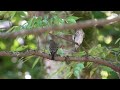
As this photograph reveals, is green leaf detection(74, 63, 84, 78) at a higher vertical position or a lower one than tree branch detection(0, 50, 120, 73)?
lower

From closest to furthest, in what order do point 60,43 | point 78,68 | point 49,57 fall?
point 49,57 → point 78,68 → point 60,43

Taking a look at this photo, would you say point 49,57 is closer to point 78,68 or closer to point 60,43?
point 78,68

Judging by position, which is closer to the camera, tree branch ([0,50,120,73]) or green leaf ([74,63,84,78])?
tree branch ([0,50,120,73])

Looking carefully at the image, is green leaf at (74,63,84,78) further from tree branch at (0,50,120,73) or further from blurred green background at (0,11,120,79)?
tree branch at (0,50,120,73)

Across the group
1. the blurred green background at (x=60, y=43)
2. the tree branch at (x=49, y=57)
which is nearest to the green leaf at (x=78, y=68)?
the blurred green background at (x=60, y=43)

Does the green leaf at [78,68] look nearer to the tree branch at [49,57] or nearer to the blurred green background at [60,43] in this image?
the blurred green background at [60,43]

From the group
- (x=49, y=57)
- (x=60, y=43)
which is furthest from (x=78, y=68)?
(x=60, y=43)

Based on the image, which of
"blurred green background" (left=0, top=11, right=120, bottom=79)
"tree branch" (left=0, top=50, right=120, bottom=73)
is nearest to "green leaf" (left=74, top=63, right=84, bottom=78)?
"blurred green background" (left=0, top=11, right=120, bottom=79)
